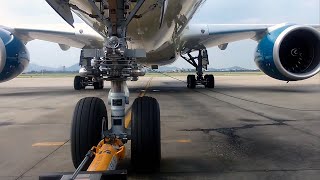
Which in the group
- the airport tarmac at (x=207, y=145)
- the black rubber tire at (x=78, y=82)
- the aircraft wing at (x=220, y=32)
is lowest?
the airport tarmac at (x=207, y=145)

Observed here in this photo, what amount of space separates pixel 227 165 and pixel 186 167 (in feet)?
1.43

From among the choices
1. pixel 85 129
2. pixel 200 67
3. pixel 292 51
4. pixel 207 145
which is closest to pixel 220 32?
pixel 200 67

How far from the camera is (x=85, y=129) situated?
4.07 meters

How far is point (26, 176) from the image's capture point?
3.84m

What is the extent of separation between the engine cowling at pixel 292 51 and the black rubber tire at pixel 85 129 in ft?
19.4

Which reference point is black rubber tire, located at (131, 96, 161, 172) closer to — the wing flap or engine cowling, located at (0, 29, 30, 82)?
the wing flap

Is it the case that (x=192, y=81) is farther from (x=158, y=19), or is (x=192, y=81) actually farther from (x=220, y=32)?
(x=158, y=19)

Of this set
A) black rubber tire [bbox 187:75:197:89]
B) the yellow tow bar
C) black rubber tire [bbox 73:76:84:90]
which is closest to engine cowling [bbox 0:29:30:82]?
black rubber tire [bbox 73:76:84:90]

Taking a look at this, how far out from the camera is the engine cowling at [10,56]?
35.5 feet

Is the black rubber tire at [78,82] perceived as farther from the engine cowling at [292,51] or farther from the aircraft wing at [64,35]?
the engine cowling at [292,51]


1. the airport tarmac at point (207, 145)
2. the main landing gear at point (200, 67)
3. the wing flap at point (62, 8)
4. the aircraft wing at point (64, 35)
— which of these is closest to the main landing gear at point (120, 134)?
the airport tarmac at point (207, 145)

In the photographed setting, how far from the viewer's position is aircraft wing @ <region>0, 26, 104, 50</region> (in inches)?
487

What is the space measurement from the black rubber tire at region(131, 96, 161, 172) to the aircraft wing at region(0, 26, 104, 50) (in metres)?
8.45

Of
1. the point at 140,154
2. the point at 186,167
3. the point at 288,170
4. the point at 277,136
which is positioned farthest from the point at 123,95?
the point at 277,136
